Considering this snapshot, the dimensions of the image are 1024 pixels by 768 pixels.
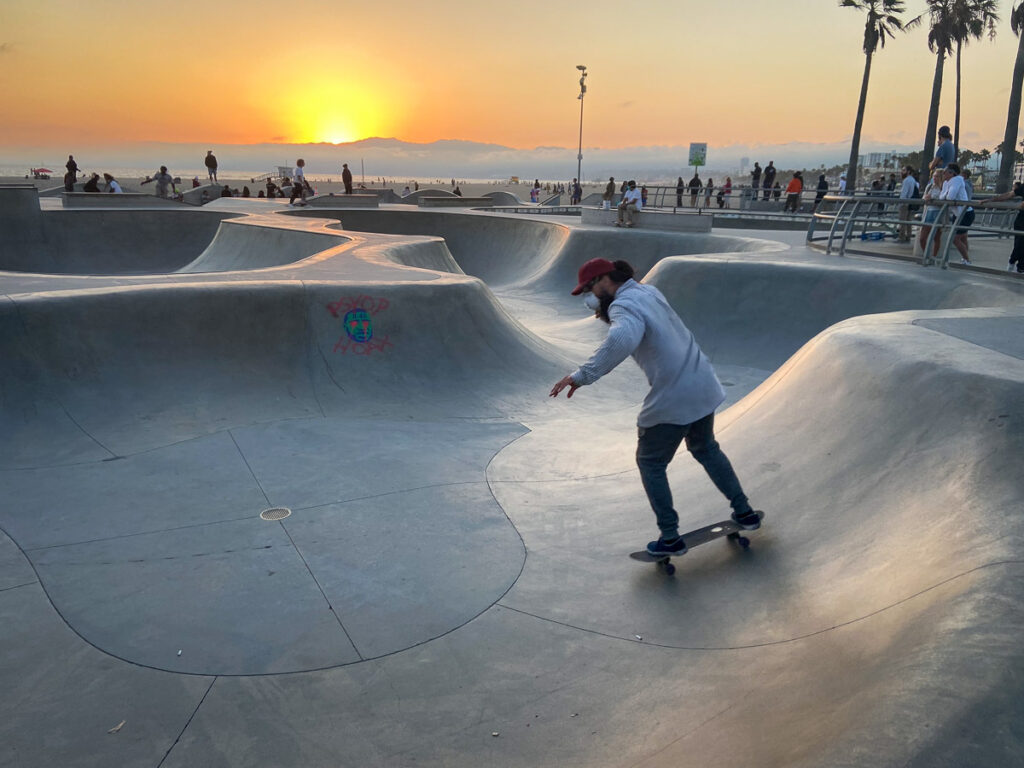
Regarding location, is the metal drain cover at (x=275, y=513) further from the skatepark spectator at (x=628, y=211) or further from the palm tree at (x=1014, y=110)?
the palm tree at (x=1014, y=110)

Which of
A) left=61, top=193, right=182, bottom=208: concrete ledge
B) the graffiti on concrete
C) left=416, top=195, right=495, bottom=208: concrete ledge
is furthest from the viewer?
left=416, top=195, right=495, bottom=208: concrete ledge

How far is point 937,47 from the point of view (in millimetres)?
36938

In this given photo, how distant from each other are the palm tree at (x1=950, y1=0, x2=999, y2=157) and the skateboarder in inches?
1796

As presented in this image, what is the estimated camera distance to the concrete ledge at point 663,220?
21250 mm

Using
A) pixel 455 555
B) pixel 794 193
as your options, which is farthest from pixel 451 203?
pixel 455 555

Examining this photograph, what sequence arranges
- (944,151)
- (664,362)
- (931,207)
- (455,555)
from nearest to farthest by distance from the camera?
(664,362) → (455,555) → (944,151) → (931,207)

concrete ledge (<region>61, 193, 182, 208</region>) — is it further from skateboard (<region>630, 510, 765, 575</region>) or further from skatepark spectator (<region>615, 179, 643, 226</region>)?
skateboard (<region>630, 510, 765, 575</region>)

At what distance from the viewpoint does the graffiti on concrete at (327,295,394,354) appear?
8.93 metres

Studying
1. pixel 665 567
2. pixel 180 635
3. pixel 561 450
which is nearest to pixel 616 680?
pixel 665 567

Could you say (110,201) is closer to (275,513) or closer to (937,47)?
(275,513)

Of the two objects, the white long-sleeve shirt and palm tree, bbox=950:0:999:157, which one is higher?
palm tree, bbox=950:0:999:157

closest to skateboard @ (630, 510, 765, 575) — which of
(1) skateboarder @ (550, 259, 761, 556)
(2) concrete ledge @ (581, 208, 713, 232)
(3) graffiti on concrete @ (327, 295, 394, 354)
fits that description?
(1) skateboarder @ (550, 259, 761, 556)

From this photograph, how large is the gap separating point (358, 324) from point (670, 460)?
5967mm

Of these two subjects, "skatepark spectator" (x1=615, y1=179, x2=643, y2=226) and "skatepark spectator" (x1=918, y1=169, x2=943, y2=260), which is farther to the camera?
"skatepark spectator" (x1=615, y1=179, x2=643, y2=226)
